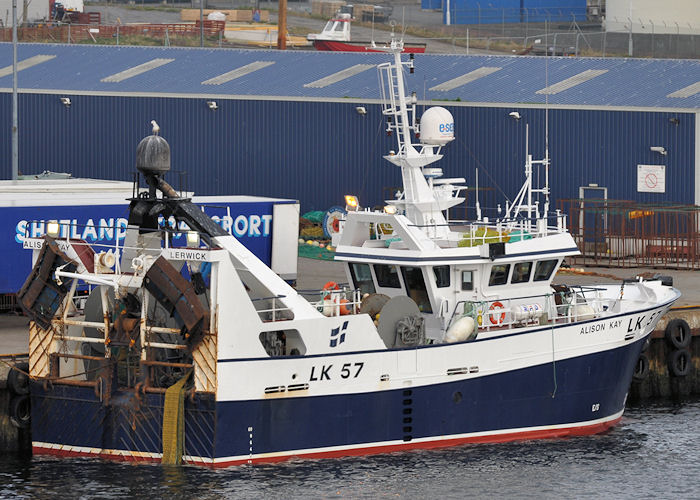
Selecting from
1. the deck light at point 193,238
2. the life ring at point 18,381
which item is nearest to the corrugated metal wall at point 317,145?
the life ring at point 18,381

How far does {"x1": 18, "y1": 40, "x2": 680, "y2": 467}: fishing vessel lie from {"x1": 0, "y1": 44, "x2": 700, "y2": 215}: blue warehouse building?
15818 mm

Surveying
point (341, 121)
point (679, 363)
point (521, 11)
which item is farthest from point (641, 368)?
point (521, 11)

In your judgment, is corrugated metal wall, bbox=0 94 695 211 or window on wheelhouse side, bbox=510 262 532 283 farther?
corrugated metal wall, bbox=0 94 695 211

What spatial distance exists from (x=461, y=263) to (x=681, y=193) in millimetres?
17930

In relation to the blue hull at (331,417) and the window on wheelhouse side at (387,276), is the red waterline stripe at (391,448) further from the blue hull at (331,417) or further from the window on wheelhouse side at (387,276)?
the window on wheelhouse side at (387,276)

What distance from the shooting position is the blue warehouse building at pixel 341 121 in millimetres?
44875

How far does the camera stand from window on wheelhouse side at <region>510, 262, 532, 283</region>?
28.9 metres

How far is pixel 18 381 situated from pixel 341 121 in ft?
72.0

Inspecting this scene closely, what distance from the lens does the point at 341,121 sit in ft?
157

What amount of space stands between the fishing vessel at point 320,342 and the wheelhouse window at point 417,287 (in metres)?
0.03

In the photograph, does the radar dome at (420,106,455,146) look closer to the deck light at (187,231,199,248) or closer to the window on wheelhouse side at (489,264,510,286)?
the window on wheelhouse side at (489,264,510,286)

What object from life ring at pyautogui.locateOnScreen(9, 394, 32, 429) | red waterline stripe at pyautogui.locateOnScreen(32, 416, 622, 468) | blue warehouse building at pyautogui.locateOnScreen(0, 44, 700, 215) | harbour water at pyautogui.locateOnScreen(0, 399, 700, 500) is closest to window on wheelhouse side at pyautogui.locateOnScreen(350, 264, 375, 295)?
red waterline stripe at pyautogui.locateOnScreen(32, 416, 622, 468)

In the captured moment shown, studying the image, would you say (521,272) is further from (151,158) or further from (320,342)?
(151,158)

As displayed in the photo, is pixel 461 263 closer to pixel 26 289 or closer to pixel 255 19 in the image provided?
pixel 26 289
